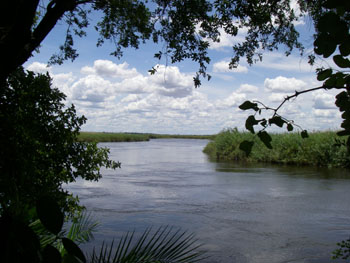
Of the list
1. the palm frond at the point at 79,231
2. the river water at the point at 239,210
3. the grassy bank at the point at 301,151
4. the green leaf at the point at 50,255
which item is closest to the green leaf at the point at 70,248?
the green leaf at the point at 50,255

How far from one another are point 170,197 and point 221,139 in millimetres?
14861

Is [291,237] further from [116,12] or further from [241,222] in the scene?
[116,12]

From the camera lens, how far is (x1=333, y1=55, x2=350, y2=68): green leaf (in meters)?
1.14

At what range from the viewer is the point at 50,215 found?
756mm

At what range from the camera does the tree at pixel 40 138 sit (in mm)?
3820

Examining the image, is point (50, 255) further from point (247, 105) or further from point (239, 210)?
point (239, 210)

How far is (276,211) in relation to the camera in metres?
8.66

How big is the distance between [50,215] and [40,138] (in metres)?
3.85

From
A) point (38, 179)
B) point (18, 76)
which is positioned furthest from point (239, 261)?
point (18, 76)

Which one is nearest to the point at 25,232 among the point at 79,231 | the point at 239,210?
the point at 79,231

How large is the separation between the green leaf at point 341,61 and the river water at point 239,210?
471 centimetres

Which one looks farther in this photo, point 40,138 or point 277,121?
point 40,138

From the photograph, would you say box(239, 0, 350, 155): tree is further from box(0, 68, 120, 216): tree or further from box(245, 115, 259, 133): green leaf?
box(0, 68, 120, 216): tree

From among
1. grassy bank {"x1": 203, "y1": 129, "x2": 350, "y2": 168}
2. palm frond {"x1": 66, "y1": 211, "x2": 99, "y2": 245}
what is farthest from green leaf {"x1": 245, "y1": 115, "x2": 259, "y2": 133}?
grassy bank {"x1": 203, "y1": 129, "x2": 350, "y2": 168}
